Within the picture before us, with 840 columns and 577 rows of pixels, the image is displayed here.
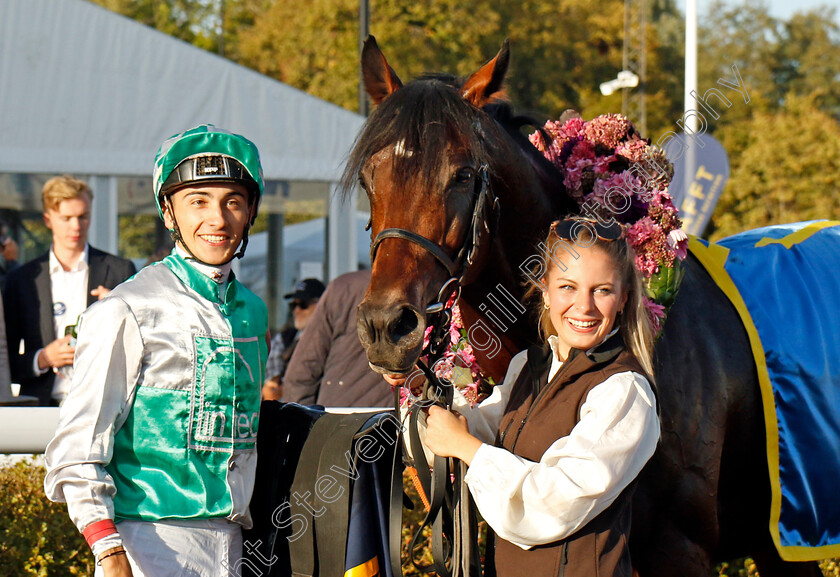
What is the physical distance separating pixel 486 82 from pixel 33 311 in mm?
2812

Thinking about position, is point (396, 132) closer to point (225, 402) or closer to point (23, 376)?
point (225, 402)

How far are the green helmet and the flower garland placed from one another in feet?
3.48

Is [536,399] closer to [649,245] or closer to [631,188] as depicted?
[649,245]

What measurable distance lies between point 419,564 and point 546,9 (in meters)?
27.2

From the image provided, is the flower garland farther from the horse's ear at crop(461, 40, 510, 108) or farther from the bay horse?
the horse's ear at crop(461, 40, 510, 108)

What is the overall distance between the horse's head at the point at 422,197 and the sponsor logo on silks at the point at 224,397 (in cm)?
35

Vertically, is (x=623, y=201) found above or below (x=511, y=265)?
above

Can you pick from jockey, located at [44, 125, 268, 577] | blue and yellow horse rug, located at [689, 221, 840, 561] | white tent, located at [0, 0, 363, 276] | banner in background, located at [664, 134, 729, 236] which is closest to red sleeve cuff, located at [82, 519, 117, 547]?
jockey, located at [44, 125, 268, 577]

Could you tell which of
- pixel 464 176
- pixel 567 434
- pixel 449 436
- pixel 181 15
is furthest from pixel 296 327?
pixel 181 15

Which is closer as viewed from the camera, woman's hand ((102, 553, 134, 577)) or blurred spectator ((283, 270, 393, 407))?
woman's hand ((102, 553, 134, 577))

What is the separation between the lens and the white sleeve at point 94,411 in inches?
75.7

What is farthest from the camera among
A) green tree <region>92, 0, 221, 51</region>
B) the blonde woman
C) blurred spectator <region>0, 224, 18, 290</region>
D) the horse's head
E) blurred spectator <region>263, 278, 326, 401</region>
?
green tree <region>92, 0, 221, 51</region>

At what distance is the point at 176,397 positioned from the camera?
2082mm

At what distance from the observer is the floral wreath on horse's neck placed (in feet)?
8.87
